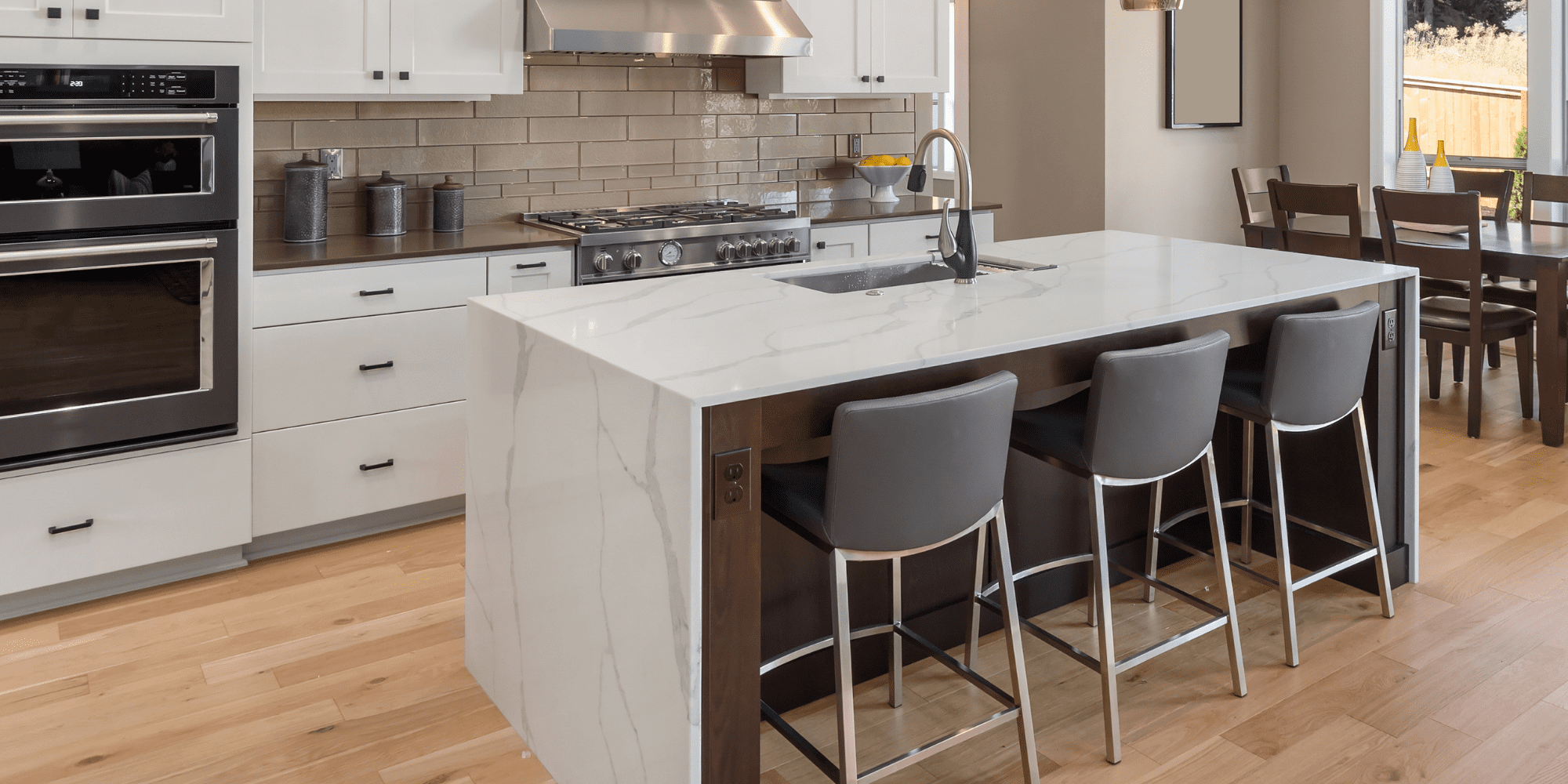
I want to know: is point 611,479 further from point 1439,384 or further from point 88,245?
point 1439,384

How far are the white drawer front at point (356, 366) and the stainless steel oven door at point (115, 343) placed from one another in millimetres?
129

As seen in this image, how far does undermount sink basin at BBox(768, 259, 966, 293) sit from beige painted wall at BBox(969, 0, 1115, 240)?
332 cm

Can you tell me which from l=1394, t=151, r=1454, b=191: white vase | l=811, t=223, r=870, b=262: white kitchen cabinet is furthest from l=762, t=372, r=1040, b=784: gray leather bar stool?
l=1394, t=151, r=1454, b=191: white vase

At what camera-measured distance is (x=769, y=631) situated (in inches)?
99.9

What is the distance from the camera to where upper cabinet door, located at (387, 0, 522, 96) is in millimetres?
3830

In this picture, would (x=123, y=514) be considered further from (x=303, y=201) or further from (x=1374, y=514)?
(x=1374, y=514)

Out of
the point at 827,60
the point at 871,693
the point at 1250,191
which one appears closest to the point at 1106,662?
the point at 871,693

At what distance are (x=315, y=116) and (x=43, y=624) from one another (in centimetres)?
183

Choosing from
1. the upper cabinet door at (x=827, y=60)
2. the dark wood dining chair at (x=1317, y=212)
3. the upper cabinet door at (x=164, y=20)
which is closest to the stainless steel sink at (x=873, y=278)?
the upper cabinet door at (x=164, y=20)

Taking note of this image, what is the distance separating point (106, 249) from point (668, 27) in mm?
2090

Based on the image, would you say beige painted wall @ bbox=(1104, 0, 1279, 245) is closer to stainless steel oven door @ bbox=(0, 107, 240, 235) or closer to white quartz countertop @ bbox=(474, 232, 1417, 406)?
white quartz countertop @ bbox=(474, 232, 1417, 406)

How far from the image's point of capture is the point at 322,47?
12.1 feet

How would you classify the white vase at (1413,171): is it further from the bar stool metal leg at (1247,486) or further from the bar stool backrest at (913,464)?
the bar stool backrest at (913,464)

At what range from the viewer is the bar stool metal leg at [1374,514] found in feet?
9.94
